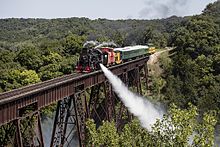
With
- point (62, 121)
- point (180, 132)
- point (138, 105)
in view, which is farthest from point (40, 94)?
point (138, 105)

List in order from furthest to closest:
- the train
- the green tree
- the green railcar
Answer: the green tree < the green railcar < the train

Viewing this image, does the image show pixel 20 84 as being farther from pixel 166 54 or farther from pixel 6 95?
pixel 6 95

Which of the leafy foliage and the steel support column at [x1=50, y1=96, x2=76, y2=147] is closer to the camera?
the leafy foliage

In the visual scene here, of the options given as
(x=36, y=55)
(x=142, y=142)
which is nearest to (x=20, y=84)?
(x=36, y=55)

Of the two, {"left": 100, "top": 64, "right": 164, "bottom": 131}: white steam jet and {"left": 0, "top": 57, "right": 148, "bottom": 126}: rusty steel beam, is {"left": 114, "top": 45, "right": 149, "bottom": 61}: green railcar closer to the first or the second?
{"left": 100, "top": 64, "right": 164, "bottom": 131}: white steam jet

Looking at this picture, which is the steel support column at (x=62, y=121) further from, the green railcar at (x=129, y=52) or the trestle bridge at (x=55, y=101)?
the green railcar at (x=129, y=52)

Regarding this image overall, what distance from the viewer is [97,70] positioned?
33.2 metres

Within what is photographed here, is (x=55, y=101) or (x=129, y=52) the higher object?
(x=129, y=52)

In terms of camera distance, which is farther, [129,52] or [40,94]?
[129,52]

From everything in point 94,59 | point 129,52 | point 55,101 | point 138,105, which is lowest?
point 138,105

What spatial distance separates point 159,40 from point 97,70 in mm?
59170

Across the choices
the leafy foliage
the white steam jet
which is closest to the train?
the white steam jet

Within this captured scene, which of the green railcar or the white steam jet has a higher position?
the green railcar

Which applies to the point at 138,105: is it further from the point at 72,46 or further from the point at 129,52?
the point at 72,46
